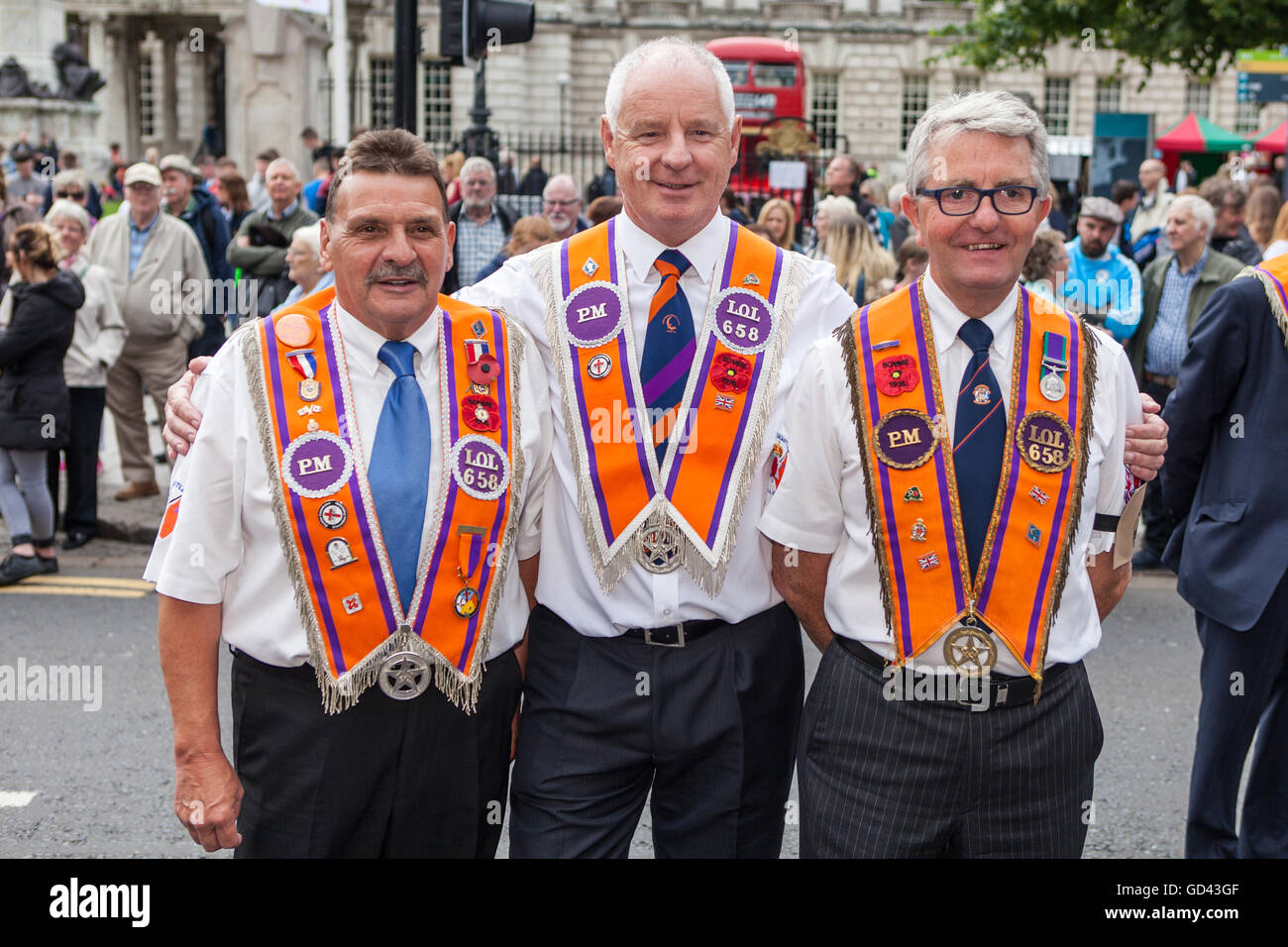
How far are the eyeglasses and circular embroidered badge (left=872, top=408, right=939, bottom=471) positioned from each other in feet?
1.33

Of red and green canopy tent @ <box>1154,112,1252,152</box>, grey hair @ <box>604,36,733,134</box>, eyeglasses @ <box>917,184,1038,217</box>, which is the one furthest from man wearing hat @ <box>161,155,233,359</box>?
red and green canopy tent @ <box>1154,112,1252,152</box>

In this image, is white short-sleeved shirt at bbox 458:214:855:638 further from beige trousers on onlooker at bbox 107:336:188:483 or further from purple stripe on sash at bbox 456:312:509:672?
beige trousers on onlooker at bbox 107:336:188:483

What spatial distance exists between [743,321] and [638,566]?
0.61 m

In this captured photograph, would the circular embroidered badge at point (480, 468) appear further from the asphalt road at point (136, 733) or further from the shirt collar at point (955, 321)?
the asphalt road at point (136, 733)

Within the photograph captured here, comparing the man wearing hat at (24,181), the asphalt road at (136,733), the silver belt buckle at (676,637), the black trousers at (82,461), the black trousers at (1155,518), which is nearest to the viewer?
the silver belt buckle at (676,637)

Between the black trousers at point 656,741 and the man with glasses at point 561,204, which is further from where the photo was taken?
the man with glasses at point 561,204

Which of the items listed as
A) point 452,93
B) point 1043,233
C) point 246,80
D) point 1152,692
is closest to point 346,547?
point 1152,692

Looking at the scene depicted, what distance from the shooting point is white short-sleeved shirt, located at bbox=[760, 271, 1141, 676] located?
2.87m

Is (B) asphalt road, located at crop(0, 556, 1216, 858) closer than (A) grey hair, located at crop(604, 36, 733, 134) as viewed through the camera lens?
No

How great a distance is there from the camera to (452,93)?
4291 cm

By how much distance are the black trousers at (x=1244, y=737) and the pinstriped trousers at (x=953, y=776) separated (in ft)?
4.42

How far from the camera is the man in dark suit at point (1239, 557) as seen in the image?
3.94 meters

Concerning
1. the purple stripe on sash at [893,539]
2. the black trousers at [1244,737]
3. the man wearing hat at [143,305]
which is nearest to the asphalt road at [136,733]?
the black trousers at [1244,737]

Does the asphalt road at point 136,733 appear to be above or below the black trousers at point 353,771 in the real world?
below
